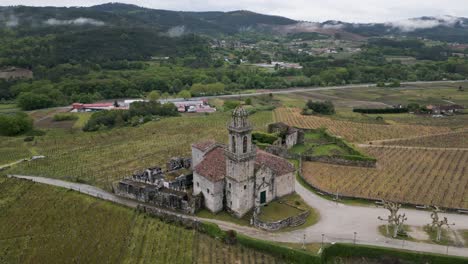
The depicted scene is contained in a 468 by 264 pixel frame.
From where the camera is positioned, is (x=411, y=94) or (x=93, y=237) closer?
(x=93, y=237)

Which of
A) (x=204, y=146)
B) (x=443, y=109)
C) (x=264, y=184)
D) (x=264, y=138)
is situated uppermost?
(x=204, y=146)

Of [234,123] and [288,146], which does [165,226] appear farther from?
[288,146]

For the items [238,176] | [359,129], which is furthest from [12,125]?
[359,129]

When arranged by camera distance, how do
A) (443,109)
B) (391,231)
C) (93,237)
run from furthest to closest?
1. (443,109)
2. (93,237)
3. (391,231)

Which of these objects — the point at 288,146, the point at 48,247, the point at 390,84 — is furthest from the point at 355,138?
the point at 390,84

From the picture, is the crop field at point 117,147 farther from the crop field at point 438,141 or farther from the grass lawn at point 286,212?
the crop field at point 438,141

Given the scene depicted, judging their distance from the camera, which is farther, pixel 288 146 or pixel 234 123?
pixel 288 146

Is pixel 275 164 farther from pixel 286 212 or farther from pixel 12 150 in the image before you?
pixel 12 150

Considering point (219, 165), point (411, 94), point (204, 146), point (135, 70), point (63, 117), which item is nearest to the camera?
point (219, 165)
